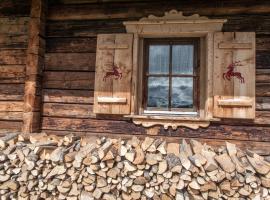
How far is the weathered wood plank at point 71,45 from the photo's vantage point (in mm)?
4625

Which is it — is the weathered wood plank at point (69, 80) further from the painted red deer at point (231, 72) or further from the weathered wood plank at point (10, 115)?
the painted red deer at point (231, 72)

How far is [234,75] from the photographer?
13.6 ft

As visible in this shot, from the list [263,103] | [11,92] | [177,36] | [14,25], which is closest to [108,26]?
[177,36]

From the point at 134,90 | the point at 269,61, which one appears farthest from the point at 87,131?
the point at 269,61

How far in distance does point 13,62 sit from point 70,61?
0.95 metres

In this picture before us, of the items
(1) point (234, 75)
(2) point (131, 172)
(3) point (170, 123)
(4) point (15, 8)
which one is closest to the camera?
(2) point (131, 172)

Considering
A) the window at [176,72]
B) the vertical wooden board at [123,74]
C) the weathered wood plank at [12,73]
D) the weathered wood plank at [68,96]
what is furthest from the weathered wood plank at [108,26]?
the weathered wood plank at [68,96]

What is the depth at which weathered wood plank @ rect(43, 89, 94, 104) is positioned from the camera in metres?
4.58

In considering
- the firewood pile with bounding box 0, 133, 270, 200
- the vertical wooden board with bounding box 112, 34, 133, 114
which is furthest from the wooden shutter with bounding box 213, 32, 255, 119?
the vertical wooden board with bounding box 112, 34, 133, 114

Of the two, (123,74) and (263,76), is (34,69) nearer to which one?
(123,74)

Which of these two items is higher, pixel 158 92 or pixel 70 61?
pixel 70 61

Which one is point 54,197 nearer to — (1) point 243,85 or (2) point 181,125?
(2) point 181,125

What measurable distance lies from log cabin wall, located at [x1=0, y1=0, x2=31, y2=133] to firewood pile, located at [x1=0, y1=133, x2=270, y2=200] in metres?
0.87

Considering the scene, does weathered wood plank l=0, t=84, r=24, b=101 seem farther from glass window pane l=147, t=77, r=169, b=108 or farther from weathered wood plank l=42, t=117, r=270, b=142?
glass window pane l=147, t=77, r=169, b=108
